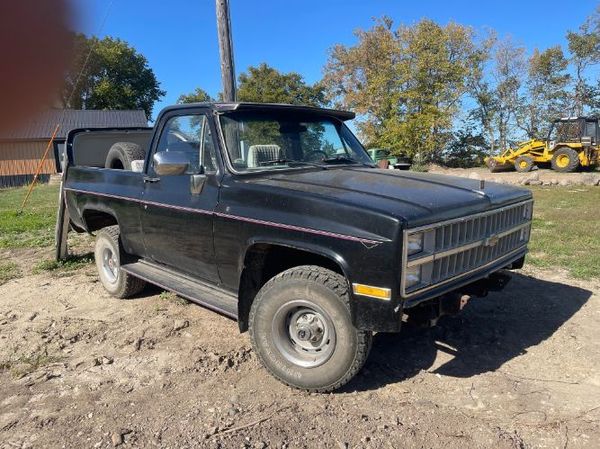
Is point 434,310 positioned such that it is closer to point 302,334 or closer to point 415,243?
point 415,243

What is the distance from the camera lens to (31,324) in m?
4.88

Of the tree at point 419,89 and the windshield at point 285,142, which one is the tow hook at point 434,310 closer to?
the windshield at point 285,142

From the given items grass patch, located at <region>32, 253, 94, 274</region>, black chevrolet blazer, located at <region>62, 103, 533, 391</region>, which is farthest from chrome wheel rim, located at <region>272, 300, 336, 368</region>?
grass patch, located at <region>32, 253, 94, 274</region>

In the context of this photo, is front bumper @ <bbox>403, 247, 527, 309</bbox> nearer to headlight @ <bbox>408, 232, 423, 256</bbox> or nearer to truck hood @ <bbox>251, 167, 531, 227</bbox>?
headlight @ <bbox>408, 232, 423, 256</bbox>

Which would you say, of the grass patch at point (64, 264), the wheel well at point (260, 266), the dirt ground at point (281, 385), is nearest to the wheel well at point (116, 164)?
the dirt ground at point (281, 385)

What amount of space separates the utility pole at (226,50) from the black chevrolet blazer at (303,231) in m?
4.11

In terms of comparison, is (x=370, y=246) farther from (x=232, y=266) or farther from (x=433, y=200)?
(x=232, y=266)

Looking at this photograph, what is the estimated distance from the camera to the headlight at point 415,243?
2.99 m

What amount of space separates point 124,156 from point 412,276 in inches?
153

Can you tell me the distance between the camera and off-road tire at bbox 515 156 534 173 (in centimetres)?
2339

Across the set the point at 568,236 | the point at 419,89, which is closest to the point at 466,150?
the point at 419,89

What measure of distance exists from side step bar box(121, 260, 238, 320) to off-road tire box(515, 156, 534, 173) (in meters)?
21.8

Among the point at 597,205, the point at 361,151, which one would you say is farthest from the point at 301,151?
the point at 597,205

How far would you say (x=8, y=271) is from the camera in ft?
22.6
